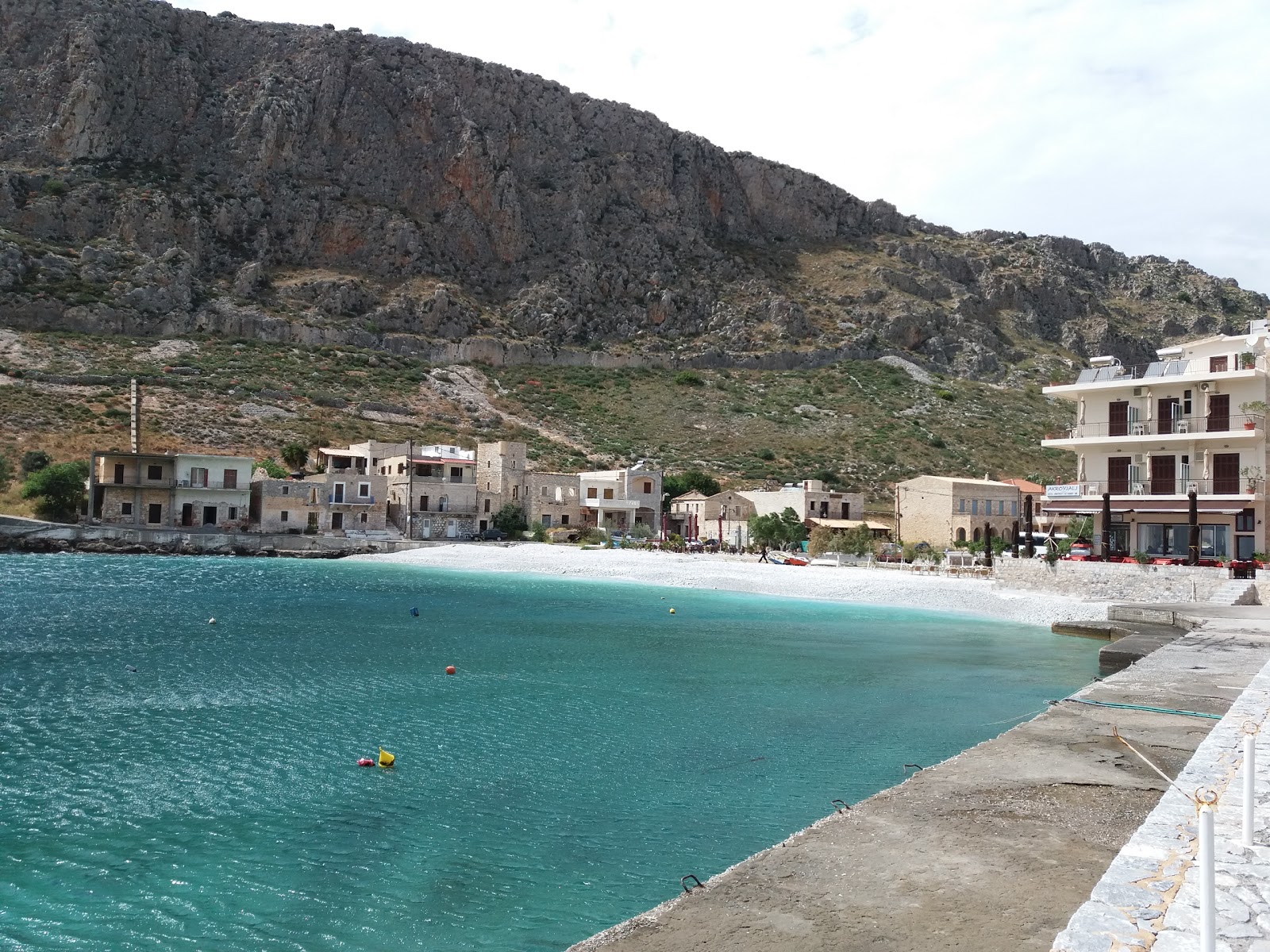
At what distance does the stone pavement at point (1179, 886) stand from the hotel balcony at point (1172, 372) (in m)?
29.3

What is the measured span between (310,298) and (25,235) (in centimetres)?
2680

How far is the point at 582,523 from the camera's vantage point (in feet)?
231

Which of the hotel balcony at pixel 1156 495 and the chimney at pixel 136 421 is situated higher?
the chimney at pixel 136 421

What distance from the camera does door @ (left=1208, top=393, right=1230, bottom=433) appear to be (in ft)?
109

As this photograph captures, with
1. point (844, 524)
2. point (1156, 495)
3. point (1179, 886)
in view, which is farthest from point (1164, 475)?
point (1179, 886)

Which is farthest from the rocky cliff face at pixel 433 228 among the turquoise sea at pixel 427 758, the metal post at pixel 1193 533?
the metal post at pixel 1193 533

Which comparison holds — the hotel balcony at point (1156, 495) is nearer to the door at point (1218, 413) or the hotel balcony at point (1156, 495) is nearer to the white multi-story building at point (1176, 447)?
the white multi-story building at point (1176, 447)

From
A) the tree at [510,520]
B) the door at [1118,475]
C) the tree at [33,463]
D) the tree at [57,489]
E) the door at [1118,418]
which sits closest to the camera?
the door at [1118,475]

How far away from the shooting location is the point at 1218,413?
3359 centimetres

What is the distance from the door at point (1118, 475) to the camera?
3588 cm

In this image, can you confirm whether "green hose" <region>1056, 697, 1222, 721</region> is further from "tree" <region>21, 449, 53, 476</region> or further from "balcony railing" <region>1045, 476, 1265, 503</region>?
"tree" <region>21, 449, 53, 476</region>

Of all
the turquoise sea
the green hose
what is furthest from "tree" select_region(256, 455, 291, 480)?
the green hose

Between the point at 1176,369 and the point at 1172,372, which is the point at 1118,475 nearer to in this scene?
the point at 1172,372

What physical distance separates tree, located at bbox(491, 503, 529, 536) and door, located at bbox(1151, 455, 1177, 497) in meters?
44.8
